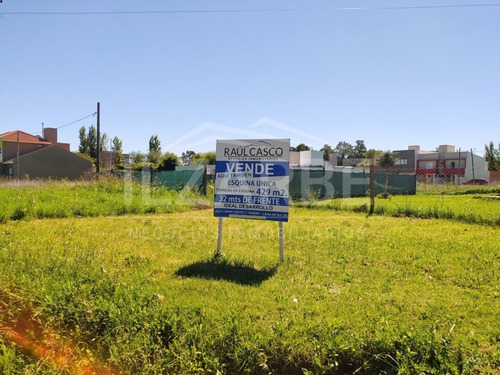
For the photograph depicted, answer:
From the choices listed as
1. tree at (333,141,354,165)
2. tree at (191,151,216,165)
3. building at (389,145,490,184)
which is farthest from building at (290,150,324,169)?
tree at (333,141,354,165)

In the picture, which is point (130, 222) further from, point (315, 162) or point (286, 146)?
point (315, 162)

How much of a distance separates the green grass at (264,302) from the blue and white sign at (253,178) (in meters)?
0.81

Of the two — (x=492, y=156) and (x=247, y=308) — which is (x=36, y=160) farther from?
(x=492, y=156)

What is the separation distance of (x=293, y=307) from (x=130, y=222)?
6.63m

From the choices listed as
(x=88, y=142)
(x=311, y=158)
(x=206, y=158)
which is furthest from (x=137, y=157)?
(x=311, y=158)

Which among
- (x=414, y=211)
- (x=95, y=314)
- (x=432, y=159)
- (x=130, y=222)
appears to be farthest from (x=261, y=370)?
(x=432, y=159)

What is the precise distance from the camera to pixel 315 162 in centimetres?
3203

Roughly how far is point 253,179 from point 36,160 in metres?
42.7

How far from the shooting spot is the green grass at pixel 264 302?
288 cm

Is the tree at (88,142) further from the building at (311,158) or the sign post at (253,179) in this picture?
the sign post at (253,179)

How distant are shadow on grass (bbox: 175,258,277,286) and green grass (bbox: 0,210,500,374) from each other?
0.10ft

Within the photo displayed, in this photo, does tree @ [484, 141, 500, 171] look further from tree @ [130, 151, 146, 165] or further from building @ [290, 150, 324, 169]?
tree @ [130, 151, 146, 165]

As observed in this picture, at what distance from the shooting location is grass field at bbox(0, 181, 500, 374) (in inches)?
114

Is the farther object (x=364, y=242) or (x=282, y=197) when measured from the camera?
(x=364, y=242)
